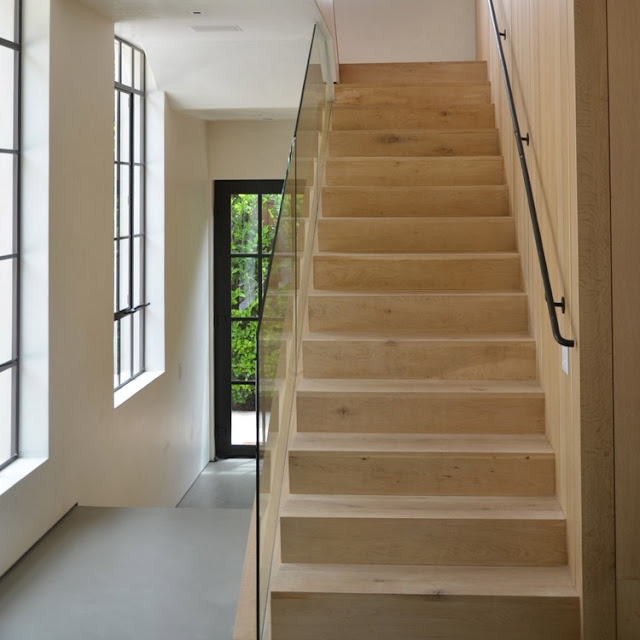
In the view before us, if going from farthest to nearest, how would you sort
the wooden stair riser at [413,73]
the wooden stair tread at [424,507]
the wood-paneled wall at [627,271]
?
the wooden stair riser at [413,73]
the wooden stair tread at [424,507]
the wood-paneled wall at [627,271]

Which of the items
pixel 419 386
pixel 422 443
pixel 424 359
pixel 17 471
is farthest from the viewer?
pixel 17 471

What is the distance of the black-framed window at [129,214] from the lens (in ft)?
21.4

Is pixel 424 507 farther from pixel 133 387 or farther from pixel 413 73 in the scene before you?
pixel 413 73

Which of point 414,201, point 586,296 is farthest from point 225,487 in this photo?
point 586,296

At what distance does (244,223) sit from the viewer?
8844 millimetres

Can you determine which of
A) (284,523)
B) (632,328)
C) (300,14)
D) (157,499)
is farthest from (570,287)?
(157,499)

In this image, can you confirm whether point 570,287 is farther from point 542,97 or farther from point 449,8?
point 449,8

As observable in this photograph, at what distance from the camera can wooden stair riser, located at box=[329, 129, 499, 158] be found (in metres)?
5.79

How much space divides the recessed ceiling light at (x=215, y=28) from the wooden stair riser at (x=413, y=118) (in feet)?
3.17

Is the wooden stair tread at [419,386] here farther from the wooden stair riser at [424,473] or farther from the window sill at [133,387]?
the window sill at [133,387]

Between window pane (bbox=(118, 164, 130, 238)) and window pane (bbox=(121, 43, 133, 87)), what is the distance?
692 millimetres

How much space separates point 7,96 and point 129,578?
8.59 feet

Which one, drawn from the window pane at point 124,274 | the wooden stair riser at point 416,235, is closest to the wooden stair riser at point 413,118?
the wooden stair riser at point 416,235

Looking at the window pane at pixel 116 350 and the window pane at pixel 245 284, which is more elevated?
the window pane at pixel 245 284
